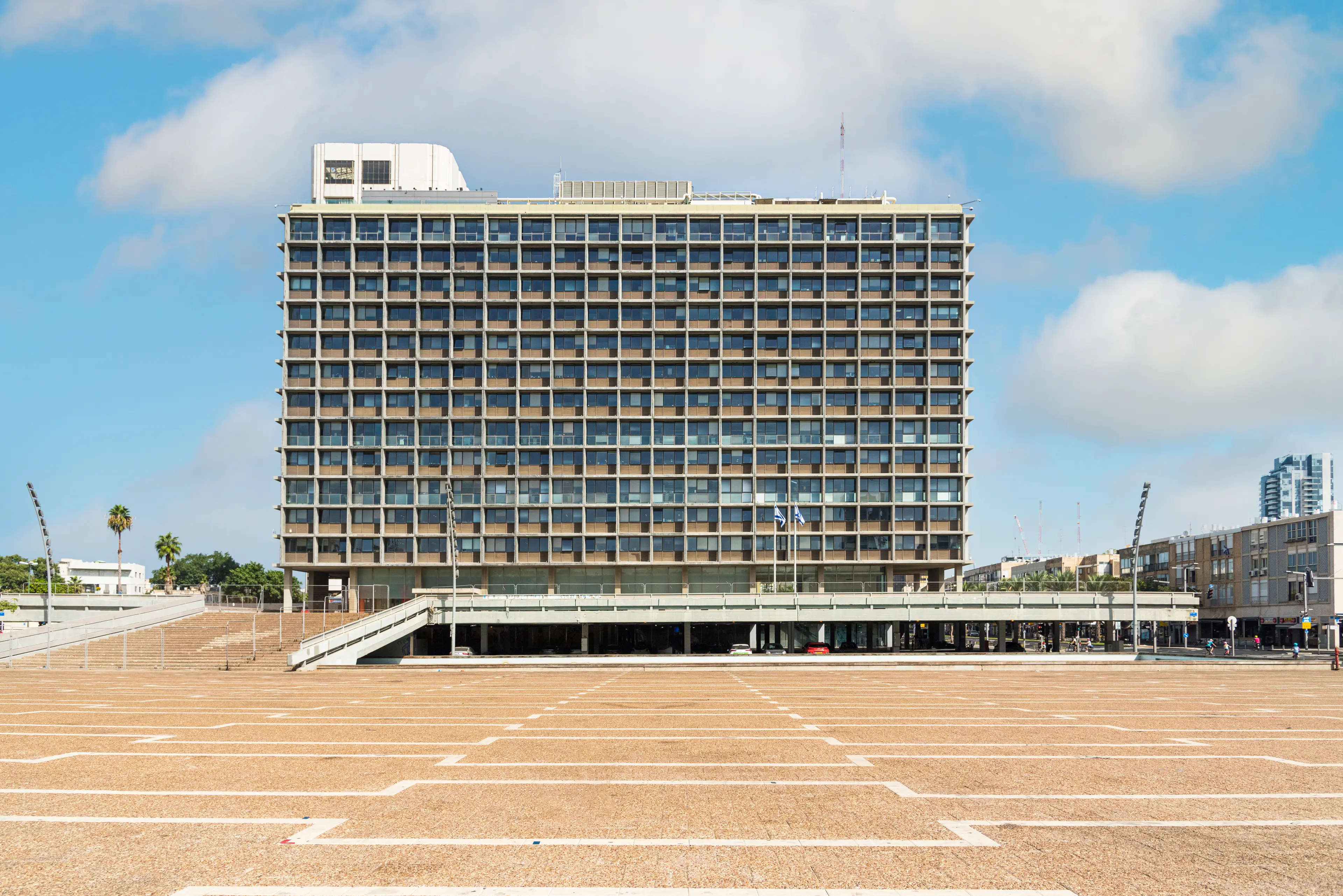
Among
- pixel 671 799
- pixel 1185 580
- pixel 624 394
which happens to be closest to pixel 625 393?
pixel 624 394

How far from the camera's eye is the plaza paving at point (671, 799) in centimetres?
973

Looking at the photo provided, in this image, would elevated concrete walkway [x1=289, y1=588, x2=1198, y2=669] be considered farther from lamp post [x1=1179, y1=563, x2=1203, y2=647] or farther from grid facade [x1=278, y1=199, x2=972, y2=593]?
lamp post [x1=1179, y1=563, x2=1203, y2=647]

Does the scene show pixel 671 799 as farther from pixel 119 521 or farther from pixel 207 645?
pixel 119 521

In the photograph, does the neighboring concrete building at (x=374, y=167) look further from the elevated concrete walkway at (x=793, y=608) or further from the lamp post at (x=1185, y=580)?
the lamp post at (x=1185, y=580)

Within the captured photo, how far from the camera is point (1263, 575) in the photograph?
427ft

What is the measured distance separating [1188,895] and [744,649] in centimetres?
7509

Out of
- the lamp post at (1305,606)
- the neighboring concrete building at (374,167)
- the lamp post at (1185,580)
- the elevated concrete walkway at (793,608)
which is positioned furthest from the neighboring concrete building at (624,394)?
the lamp post at (1185,580)

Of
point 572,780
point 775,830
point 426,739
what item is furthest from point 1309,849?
point 426,739

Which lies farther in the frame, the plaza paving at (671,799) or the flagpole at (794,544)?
the flagpole at (794,544)

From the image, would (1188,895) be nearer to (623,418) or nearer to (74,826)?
(74,826)

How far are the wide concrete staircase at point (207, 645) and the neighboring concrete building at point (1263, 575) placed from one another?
83204mm

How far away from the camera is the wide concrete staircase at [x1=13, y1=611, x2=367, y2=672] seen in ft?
195

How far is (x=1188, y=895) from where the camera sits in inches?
354

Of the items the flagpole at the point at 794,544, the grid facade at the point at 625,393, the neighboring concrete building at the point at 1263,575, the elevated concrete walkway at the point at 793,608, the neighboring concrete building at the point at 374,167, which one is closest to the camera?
the elevated concrete walkway at the point at 793,608
